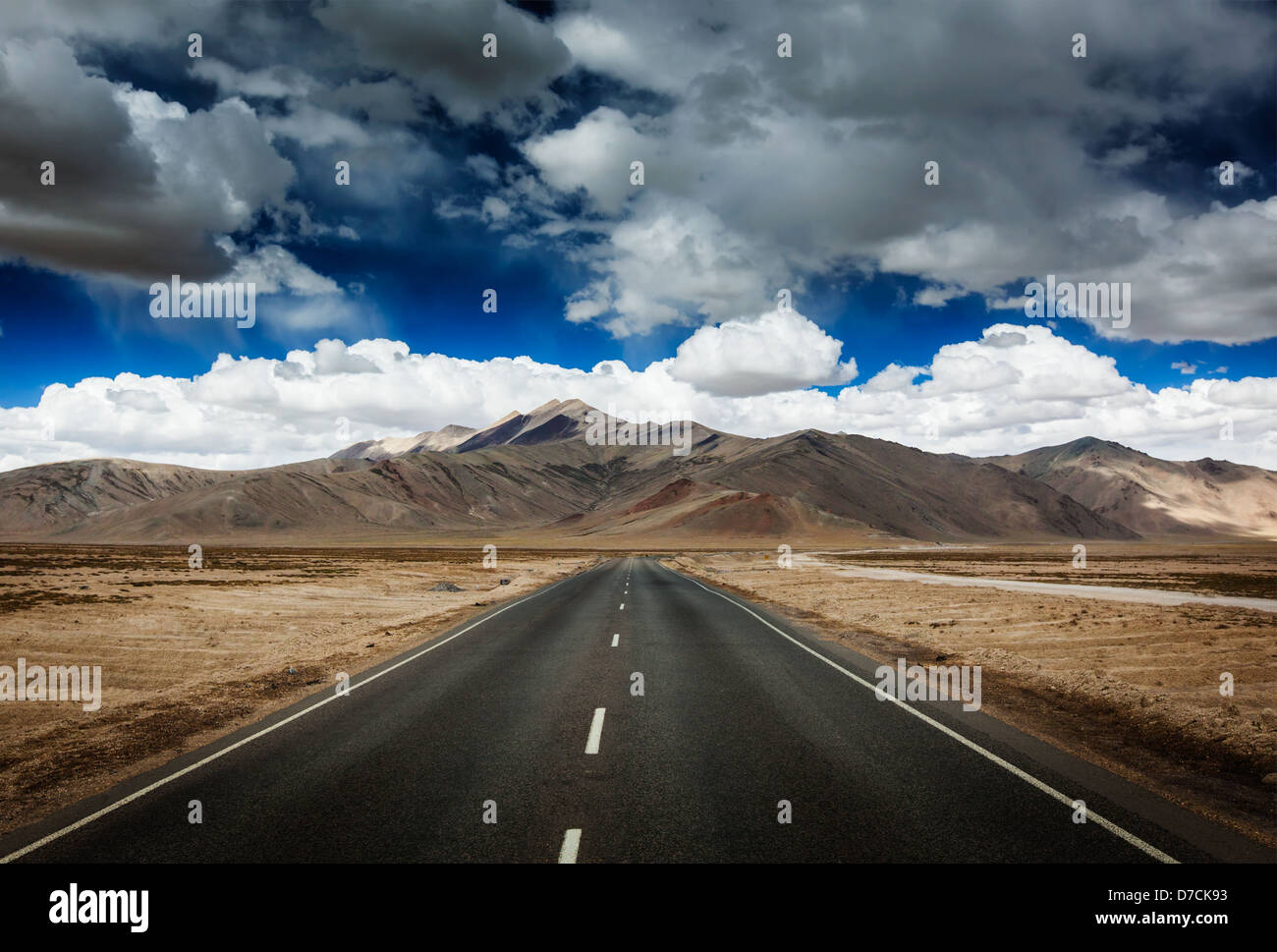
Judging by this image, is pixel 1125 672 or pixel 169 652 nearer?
pixel 1125 672

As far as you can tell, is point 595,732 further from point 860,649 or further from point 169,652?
point 169,652

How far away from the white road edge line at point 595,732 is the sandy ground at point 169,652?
503cm

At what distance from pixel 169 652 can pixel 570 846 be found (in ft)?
53.5

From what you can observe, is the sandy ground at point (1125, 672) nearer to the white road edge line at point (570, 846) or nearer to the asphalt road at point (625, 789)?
the asphalt road at point (625, 789)

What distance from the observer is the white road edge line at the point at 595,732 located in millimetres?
8316

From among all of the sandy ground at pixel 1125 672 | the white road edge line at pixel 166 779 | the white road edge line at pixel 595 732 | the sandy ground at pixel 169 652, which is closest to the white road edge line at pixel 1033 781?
the sandy ground at pixel 1125 672

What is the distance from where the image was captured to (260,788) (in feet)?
23.4

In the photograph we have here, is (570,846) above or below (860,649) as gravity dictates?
above

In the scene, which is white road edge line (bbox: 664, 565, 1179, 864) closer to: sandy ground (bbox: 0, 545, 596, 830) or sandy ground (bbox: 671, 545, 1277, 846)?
sandy ground (bbox: 671, 545, 1277, 846)

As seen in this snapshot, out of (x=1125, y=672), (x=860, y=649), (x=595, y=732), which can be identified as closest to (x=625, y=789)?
(x=595, y=732)

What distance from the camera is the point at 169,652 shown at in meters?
17.6

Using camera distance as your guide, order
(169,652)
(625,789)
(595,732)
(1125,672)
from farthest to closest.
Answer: (169,652) → (1125,672) → (595,732) → (625,789)

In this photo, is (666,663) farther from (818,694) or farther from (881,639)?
(881,639)
